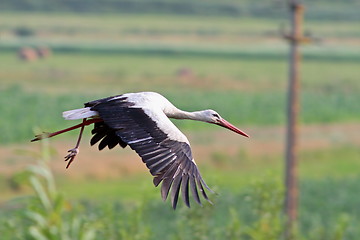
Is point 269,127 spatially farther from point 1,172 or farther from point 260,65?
point 260,65

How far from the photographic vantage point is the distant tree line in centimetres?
10275

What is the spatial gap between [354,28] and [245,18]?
11.5 metres

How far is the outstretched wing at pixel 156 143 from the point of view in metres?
8.38

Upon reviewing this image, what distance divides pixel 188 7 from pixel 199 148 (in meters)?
74.1

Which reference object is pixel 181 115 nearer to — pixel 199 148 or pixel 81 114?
pixel 81 114

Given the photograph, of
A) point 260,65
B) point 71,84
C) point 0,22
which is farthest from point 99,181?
point 0,22

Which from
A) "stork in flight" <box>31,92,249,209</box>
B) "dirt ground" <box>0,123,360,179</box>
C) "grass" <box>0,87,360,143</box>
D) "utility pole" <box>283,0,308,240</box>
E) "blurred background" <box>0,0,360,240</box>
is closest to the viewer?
"stork in flight" <box>31,92,249,209</box>

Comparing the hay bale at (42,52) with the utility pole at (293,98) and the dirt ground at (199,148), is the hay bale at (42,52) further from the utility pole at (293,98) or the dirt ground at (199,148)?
the utility pole at (293,98)

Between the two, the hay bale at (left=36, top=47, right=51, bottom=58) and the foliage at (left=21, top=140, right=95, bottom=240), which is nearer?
the foliage at (left=21, top=140, right=95, bottom=240)

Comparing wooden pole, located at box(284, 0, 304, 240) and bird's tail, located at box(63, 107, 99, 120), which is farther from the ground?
bird's tail, located at box(63, 107, 99, 120)

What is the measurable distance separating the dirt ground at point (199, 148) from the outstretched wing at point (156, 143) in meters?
18.1

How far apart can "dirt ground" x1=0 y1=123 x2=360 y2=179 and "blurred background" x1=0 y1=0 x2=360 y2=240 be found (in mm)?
62

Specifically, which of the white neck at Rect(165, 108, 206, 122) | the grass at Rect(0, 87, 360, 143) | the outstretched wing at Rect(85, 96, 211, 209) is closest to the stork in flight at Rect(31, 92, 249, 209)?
the outstretched wing at Rect(85, 96, 211, 209)

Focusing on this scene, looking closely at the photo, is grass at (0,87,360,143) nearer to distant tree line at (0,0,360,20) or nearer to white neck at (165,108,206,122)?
white neck at (165,108,206,122)
